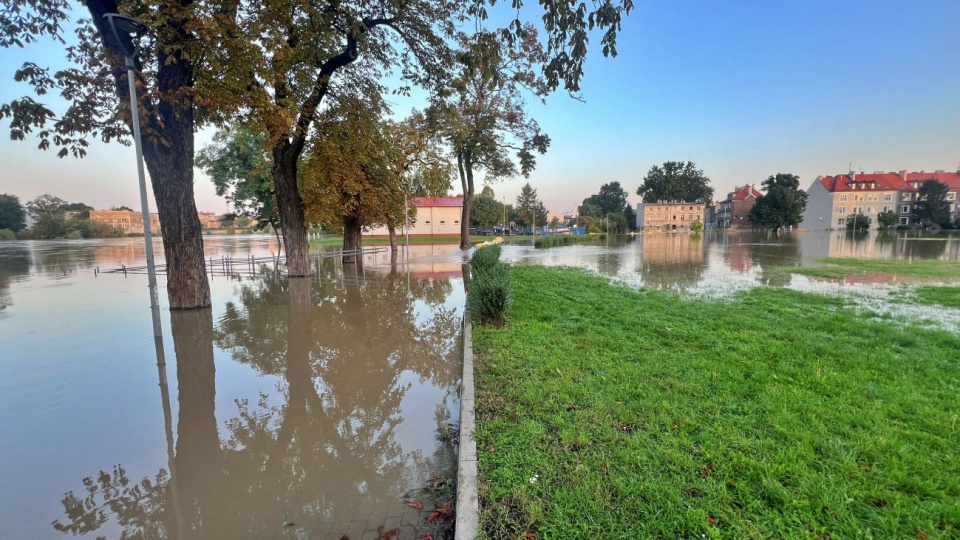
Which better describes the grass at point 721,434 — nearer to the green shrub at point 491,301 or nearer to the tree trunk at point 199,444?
the green shrub at point 491,301

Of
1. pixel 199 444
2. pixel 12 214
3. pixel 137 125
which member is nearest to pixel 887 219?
pixel 199 444

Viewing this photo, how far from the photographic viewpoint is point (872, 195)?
230 feet

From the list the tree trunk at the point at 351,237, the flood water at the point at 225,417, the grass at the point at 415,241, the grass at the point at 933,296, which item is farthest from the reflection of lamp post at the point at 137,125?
the grass at the point at 415,241

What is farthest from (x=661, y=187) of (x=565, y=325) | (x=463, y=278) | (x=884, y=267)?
(x=565, y=325)

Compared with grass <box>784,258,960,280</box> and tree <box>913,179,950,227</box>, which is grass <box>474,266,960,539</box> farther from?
tree <box>913,179,950,227</box>

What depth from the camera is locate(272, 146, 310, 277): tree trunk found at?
13.2 metres

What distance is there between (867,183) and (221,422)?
10145 cm

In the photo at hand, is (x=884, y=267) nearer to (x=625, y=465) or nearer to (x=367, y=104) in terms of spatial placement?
(x=625, y=465)

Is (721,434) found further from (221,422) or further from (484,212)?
(484,212)

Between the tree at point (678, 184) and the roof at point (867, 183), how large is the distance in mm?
23983

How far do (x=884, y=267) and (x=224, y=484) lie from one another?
2202 centimetres

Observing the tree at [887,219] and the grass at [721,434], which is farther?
the tree at [887,219]

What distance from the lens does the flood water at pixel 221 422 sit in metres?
2.77

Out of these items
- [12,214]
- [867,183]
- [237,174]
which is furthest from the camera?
[867,183]
